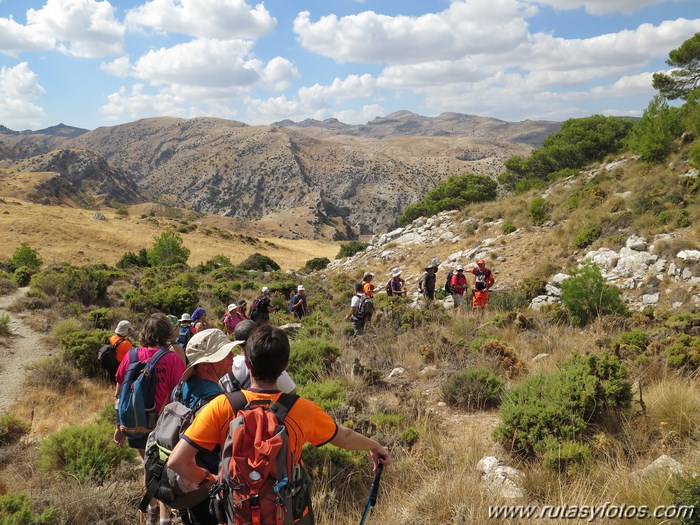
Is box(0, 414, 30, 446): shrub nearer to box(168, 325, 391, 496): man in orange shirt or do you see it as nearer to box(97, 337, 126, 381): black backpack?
box(97, 337, 126, 381): black backpack

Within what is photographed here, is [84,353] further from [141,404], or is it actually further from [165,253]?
[165,253]

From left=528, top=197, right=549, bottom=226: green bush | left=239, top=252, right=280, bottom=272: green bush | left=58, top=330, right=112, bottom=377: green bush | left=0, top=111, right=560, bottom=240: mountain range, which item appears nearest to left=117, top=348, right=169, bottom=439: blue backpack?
left=58, top=330, right=112, bottom=377: green bush

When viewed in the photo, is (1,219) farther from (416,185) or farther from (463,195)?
(416,185)

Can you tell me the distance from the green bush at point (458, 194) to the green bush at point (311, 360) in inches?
881

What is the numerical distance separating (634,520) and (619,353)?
3.70 m

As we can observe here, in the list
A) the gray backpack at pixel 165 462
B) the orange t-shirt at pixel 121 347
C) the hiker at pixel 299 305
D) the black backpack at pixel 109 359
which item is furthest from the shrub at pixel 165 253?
the gray backpack at pixel 165 462

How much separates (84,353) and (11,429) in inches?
105

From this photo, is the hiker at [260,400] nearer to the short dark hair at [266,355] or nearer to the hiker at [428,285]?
the short dark hair at [266,355]

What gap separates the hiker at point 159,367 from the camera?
12.0ft

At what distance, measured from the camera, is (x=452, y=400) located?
18.1 feet

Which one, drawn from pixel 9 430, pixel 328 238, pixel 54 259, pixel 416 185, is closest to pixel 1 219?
pixel 54 259

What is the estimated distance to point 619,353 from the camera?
5812 millimetres

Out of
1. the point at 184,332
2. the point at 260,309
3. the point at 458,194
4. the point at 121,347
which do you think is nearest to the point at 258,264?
the point at 458,194

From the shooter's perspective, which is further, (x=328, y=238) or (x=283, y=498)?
(x=328, y=238)
